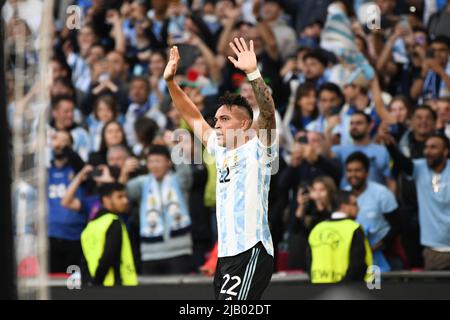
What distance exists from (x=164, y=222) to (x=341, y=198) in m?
2.06

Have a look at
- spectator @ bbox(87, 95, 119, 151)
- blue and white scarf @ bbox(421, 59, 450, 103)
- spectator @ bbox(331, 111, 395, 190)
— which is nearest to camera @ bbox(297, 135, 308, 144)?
spectator @ bbox(331, 111, 395, 190)

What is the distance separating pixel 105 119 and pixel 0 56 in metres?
7.89

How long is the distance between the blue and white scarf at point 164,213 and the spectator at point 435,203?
2563 millimetres

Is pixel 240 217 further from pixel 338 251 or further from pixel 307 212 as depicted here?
pixel 307 212

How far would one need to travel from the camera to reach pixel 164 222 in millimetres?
12773

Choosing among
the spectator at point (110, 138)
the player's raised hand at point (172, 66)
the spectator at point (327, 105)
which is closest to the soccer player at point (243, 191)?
the player's raised hand at point (172, 66)

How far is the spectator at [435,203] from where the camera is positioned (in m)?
12.2

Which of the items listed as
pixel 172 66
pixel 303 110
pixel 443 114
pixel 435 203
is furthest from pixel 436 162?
pixel 172 66

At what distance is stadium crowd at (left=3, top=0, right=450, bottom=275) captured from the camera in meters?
12.4

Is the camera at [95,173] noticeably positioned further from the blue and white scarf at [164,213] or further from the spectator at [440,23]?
the spectator at [440,23]

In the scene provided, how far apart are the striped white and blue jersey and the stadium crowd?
327cm

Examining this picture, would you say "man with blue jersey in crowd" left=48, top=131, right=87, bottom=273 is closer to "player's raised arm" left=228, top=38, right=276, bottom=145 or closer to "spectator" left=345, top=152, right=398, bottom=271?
"spectator" left=345, top=152, right=398, bottom=271
